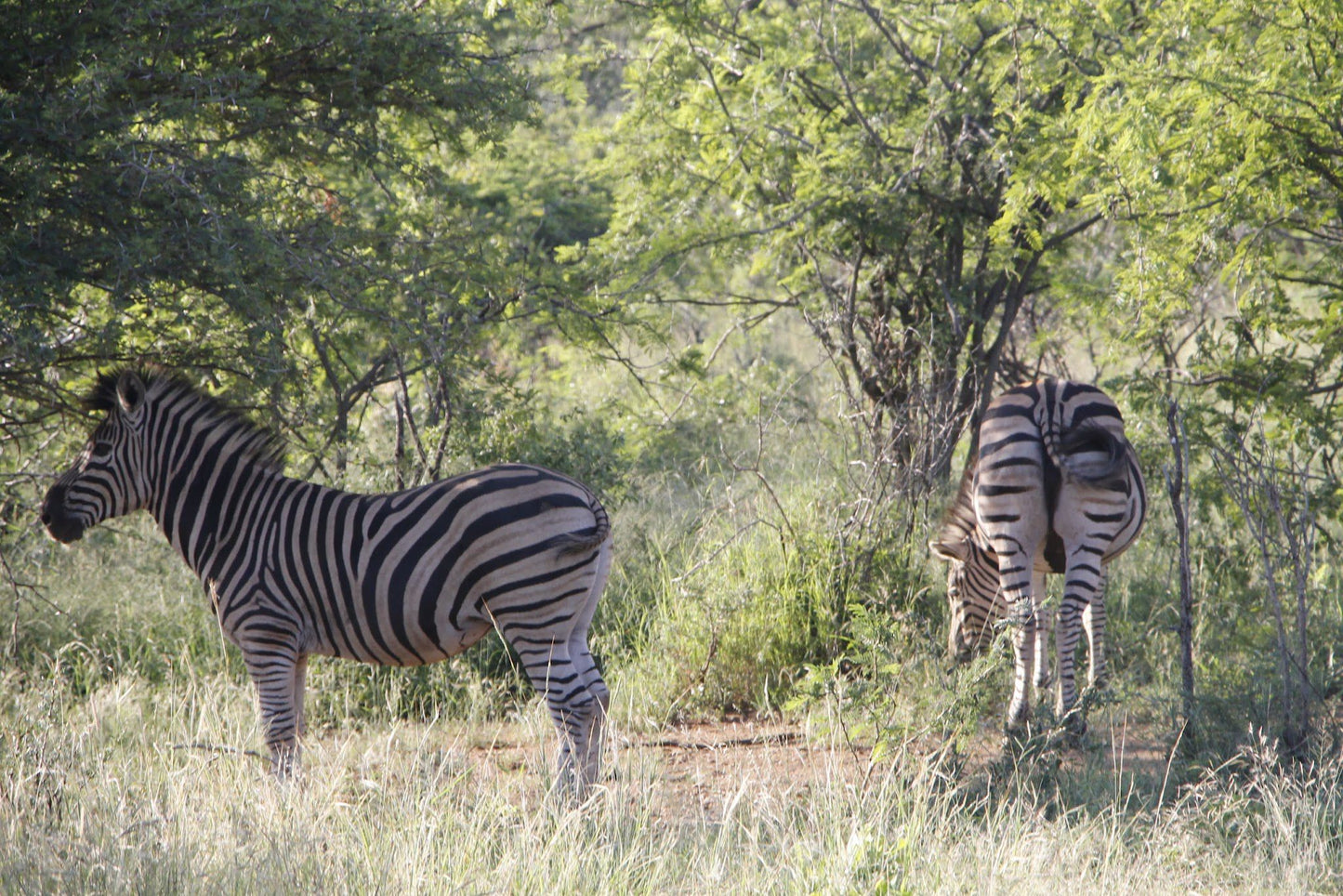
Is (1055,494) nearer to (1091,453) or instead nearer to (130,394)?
(1091,453)

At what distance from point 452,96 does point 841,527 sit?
3.51m

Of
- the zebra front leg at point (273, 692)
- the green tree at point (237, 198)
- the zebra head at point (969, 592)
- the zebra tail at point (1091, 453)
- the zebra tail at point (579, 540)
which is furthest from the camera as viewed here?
the zebra head at point (969, 592)

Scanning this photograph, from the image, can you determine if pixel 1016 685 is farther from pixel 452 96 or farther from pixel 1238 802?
pixel 452 96

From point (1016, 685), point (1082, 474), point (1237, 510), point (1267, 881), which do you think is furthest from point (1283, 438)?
point (1267, 881)

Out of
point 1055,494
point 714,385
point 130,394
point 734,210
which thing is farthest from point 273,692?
point 734,210

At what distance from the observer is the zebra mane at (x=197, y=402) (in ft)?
18.5

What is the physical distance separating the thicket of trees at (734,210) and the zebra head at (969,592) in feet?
2.05

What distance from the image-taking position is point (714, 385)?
9.20m

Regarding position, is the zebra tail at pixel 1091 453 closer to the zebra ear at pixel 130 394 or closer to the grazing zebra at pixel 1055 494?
the grazing zebra at pixel 1055 494

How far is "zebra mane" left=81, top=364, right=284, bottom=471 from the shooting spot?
563cm

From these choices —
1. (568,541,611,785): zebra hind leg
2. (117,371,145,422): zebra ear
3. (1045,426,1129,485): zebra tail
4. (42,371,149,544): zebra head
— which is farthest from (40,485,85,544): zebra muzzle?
(1045,426,1129,485): zebra tail

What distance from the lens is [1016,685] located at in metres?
6.25

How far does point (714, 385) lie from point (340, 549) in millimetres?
4340

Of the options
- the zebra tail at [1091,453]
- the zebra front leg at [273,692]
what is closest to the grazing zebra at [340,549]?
the zebra front leg at [273,692]
